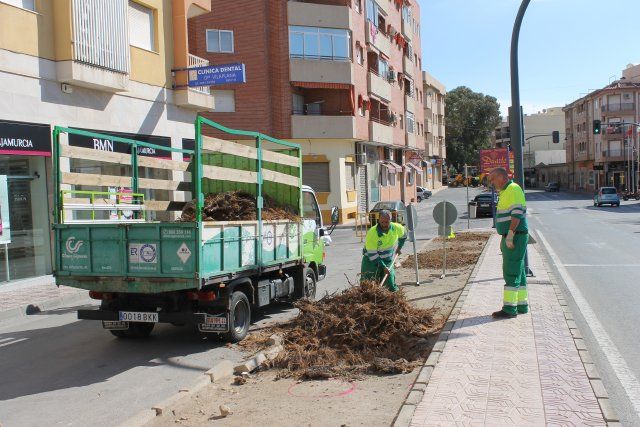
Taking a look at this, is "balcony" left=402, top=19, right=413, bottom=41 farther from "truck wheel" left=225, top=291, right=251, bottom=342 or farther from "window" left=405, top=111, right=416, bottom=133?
"truck wheel" left=225, top=291, right=251, bottom=342

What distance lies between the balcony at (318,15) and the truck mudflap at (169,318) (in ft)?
97.1

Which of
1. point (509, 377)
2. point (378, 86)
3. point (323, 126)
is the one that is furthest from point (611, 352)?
point (378, 86)

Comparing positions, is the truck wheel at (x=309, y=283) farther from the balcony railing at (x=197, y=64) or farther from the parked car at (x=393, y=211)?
the parked car at (x=393, y=211)

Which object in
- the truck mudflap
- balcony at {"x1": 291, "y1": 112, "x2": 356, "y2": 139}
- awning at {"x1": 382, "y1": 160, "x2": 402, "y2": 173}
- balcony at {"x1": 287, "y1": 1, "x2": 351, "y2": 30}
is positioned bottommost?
the truck mudflap

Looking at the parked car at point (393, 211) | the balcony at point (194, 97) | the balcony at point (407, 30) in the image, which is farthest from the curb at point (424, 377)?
the balcony at point (407, 30)

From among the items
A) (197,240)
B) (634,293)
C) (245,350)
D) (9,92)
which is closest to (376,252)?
(245,350)

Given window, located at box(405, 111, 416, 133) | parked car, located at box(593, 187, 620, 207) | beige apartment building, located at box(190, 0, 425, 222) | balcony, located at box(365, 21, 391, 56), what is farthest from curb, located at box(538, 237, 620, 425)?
window, located at box(405, 111, 416, 133)

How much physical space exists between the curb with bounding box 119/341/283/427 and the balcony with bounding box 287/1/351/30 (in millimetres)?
29950

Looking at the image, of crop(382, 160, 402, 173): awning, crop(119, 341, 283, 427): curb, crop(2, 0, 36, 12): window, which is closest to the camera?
crop(119, 341, 283, 427): curb

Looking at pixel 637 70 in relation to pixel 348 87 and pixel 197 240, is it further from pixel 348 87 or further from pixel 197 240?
pixel 197 240

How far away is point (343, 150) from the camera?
→ 3650cm

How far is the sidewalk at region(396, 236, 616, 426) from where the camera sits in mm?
4559

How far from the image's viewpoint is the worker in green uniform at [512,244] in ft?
26.0

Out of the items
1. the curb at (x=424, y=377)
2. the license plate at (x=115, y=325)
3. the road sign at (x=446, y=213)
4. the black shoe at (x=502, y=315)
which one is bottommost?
the curb at (x=424, y=377)
